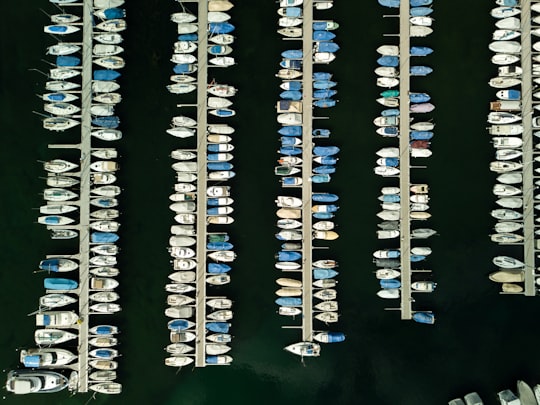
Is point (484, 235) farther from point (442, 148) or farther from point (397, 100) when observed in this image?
point (397, 100)

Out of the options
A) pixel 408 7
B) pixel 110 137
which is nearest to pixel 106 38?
pixel 110 137

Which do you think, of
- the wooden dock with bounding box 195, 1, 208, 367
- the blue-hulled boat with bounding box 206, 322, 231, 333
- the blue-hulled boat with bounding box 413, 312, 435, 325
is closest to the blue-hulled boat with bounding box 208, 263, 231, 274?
the wooden dock with bounding box 195, 1, 208, 367

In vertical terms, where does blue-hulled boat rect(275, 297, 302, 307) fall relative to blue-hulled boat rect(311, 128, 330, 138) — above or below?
below

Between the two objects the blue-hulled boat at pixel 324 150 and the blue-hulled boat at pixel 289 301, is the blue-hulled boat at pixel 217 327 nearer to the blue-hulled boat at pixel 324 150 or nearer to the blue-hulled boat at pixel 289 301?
the blue-hulled boat at pixel 289 301

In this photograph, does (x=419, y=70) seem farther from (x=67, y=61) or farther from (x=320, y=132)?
(x=67, y=61)

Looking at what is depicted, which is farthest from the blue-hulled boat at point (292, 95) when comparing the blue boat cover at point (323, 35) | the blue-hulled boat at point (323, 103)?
the blue boat cover at point (323, 35)

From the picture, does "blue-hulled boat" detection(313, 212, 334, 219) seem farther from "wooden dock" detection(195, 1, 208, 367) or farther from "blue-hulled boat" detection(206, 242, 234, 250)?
"wooden dock" detection(195, 1, 208, 367)
